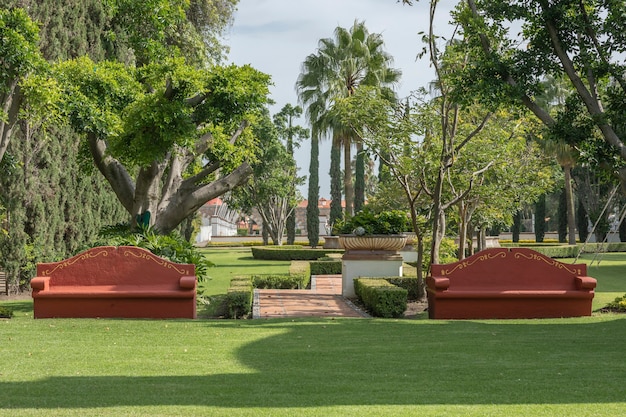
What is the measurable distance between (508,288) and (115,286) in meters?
6.54

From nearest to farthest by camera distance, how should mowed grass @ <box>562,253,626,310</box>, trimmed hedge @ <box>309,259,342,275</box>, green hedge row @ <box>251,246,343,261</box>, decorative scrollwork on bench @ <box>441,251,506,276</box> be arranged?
decorative scrollwork on bench @ <box>441,251,506,276</box> < mowed grass @ <box>562,253,626,310</box> < trimmed hedge @ <box>309,259,342,275</box> < green hedge row @ <box>251,246,343,261</box>

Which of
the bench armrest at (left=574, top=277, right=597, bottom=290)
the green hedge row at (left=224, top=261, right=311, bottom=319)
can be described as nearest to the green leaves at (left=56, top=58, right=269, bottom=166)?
the green hedge row at (left=224, top=261, right=311, bottom=319)

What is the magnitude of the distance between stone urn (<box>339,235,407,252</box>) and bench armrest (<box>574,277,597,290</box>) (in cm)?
489

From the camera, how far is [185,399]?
5629 mm

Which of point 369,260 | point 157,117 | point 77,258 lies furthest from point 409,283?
point 77,258

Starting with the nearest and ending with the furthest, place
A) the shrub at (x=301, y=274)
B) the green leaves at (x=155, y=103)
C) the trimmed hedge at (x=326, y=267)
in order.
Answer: the green leaves at (x=155, y=103)
the shrub at (x=301, y=274)
the trimmed hedge at (x=326, y=267)

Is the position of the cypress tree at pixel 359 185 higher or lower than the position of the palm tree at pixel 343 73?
lower

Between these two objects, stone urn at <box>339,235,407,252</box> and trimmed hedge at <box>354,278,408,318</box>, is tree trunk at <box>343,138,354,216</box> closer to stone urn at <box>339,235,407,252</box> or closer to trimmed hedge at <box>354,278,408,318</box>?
stone urn at <box>339,235,407,252</box>

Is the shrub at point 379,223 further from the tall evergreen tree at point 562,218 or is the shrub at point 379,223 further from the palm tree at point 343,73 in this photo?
the tall evergreen tree at point 562,218

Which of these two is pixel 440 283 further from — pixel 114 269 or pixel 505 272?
pixel 114 269

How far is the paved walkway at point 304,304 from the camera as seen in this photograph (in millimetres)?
13172

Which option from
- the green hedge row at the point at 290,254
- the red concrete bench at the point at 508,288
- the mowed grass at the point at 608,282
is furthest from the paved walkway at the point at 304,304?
the green hedge row at the point at 290,254

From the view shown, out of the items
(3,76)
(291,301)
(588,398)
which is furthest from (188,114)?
(588,398)

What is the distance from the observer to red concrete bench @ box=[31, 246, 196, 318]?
11453mm
